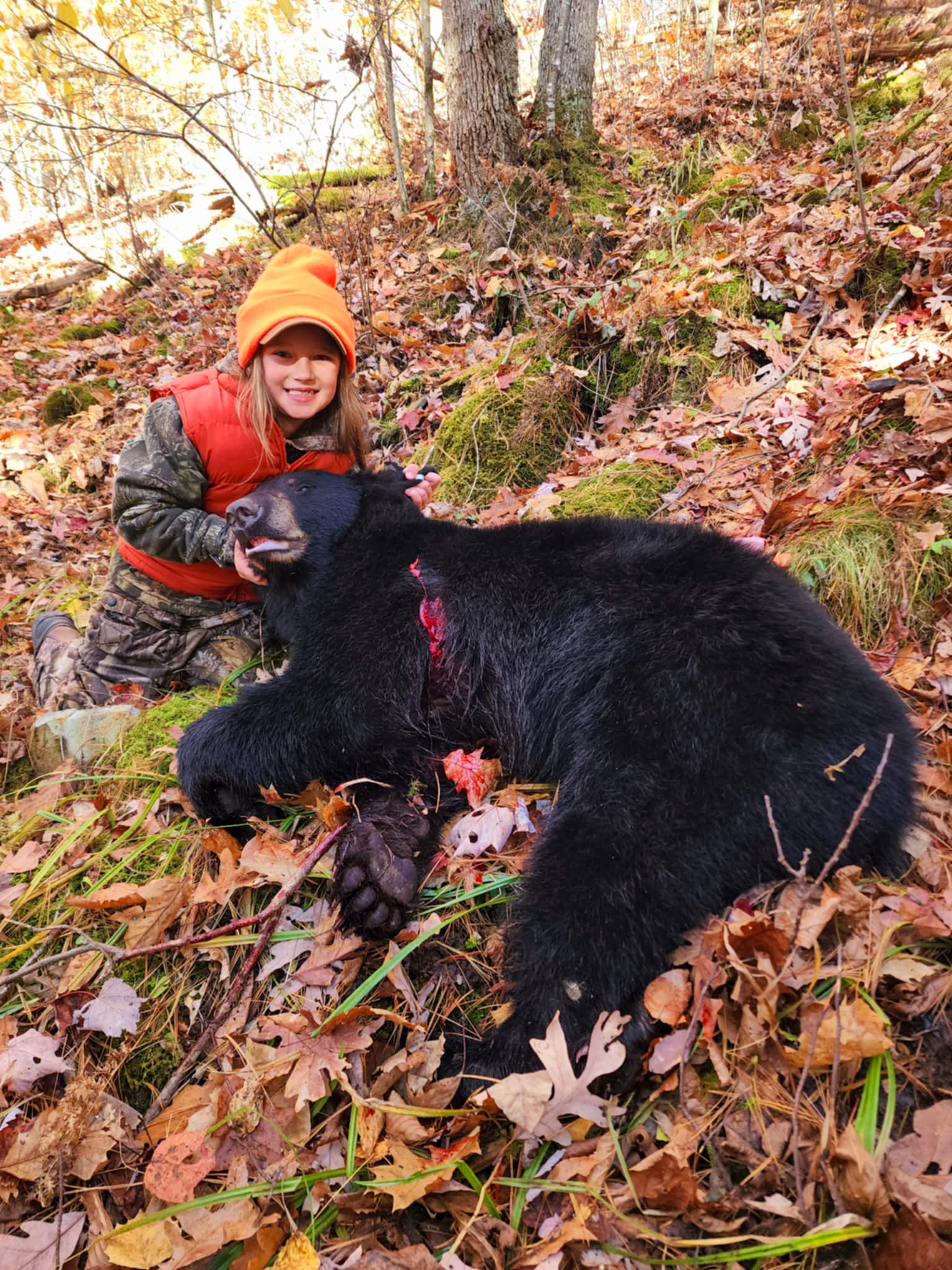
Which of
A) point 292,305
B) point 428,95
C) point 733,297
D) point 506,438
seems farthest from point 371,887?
point 428,95

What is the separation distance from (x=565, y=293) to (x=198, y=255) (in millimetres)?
9227

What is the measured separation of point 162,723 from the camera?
3.59m

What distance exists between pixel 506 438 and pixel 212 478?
6.97ft

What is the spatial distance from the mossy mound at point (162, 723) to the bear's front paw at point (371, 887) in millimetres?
1304

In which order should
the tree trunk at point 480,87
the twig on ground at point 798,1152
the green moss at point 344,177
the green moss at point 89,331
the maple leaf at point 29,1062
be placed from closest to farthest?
the twig on ground at point 798,1152, the maple leaf at point 29,1062, the tree trunk at point 480,87, the green moss at point 89,331, the green moss at point 344,177

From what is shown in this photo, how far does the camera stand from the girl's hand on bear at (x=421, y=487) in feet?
12.4

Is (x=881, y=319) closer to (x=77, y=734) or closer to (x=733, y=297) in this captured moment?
(x=733, y=297)

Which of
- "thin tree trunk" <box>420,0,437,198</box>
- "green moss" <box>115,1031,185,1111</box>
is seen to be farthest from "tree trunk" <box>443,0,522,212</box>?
"green moss" <box>115,1031,185,1111</box>

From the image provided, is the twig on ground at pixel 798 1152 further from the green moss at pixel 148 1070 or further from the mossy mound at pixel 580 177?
the mossy mound at pixel 580 177

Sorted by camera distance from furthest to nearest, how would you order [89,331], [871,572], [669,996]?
[89,331] < [871,572] < [669,996]

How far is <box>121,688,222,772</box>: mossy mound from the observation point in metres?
3.43

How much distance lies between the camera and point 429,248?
7.81 m

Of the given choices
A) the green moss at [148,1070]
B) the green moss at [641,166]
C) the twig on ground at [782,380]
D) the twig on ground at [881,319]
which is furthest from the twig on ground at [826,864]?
the green moss at [641,166]

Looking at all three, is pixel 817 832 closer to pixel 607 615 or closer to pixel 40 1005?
pixel 607 615
